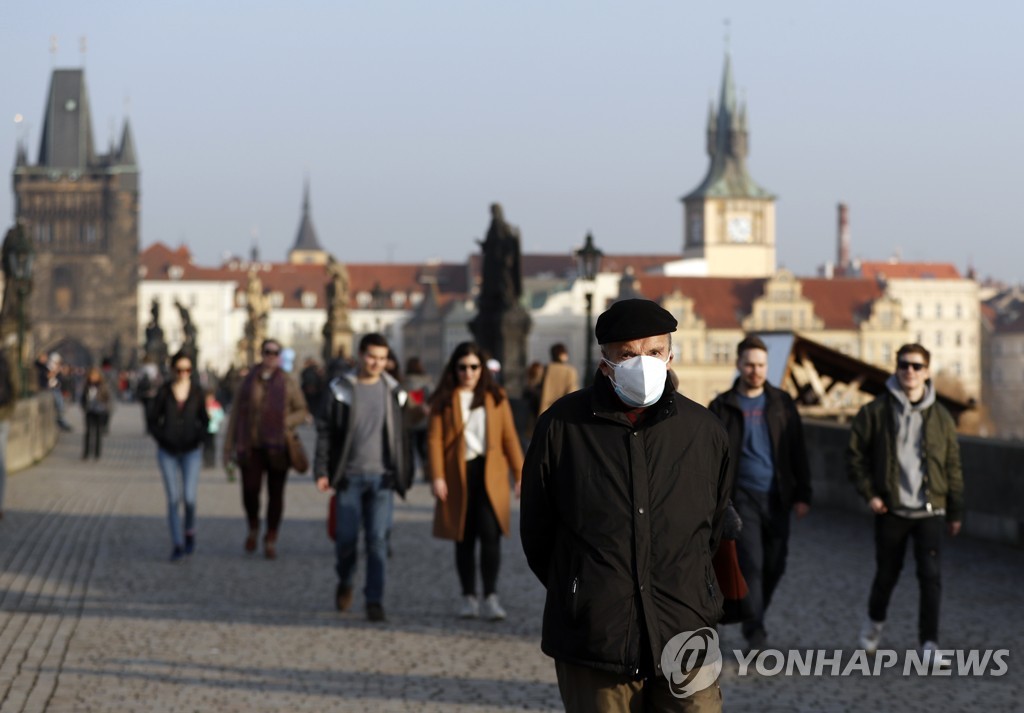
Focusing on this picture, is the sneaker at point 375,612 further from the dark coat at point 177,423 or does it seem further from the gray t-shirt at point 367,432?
the dark coat at point 177,423

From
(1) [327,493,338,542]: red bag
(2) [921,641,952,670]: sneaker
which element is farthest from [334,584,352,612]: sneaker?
(2) [921,641,952,670]: sneaker

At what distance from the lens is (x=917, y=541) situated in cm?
806

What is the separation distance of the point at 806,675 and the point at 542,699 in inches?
50.8

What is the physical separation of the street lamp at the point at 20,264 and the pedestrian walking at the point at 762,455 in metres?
20.2

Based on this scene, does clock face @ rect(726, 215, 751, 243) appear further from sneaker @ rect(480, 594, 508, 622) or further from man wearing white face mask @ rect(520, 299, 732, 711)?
man wearing white face mask @ rect(520, 299, 732, 711)

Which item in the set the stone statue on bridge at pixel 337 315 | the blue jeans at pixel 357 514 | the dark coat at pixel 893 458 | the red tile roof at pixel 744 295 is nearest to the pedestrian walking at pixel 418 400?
the blue jeans at pixel 357 514

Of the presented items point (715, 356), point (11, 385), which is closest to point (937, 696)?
point (11, 385)

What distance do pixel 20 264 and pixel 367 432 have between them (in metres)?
19.2

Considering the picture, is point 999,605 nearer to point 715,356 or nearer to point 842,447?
point 842,447

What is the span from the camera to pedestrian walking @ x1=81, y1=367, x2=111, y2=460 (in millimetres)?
24531

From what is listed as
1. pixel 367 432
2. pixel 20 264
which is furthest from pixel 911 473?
pixel 20 264

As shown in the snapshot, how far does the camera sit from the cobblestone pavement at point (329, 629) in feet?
23.4

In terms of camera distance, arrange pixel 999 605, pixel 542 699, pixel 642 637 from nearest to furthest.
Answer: pixel 642 637, pixel 542 699, pixel 999 605

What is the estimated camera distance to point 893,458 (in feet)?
26.4
